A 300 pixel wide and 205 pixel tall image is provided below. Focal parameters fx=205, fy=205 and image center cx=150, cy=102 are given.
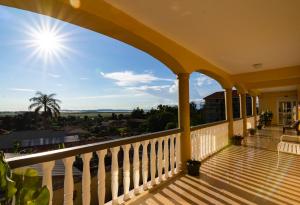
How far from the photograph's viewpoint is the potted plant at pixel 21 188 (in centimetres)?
106

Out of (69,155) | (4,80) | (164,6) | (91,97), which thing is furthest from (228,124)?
(91,97)

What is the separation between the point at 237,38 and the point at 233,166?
2.57 metres

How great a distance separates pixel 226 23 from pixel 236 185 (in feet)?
8.19

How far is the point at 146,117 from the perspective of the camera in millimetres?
22062

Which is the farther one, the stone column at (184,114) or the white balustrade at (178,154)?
the stone column at (184,114)

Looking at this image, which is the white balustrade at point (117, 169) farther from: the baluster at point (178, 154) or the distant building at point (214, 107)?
the distant building at point (214, 107)

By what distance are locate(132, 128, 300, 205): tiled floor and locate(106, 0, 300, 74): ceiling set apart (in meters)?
2.46

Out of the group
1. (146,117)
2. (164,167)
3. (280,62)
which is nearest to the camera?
(164,167)

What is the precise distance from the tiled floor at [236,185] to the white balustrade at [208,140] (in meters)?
0.32

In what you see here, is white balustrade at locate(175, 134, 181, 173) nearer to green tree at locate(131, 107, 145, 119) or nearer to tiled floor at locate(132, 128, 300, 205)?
tiled floor at locate(132, 128, 300, 205)

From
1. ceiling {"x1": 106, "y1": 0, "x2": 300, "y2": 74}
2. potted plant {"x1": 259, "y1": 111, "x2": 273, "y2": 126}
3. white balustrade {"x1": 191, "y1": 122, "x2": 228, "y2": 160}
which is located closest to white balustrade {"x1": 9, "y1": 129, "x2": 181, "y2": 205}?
white balustrade {"x1": 191, "y1": 122, "x2": 228, "y2": 160}

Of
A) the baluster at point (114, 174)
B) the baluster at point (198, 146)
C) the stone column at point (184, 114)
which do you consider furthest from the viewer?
the baluster at point (198, 146)

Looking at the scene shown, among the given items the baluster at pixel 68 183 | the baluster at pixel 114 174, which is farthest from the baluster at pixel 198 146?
the baluster at pixel 68 183

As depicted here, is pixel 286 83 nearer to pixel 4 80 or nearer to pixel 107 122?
pixel 107 122
